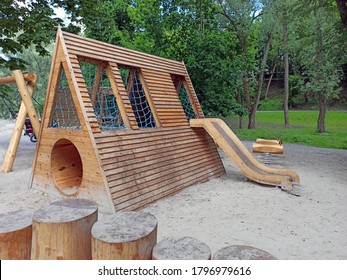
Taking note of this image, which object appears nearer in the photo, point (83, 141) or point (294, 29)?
point (83, 141)

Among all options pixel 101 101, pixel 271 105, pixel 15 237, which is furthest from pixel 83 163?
pixel 271 105

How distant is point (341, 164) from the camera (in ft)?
29.7

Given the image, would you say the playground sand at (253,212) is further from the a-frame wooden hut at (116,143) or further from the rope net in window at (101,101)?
the rope net in window at (101,101)

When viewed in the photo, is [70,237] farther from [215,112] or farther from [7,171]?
[215,112]

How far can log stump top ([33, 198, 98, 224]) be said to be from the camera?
2.01 metres

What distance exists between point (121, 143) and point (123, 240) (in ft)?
10.5

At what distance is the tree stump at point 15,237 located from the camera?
6.27ft

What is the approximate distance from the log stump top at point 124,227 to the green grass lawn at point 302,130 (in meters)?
13.6

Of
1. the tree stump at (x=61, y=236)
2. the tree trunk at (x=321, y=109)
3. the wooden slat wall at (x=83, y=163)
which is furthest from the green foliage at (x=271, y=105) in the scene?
the tree stump at (x=61, y=236)

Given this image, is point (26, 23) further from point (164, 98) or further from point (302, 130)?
point (302, 130)

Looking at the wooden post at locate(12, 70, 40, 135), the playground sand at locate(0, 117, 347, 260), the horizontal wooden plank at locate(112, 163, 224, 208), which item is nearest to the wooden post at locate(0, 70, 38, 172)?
the wooden post at locate(12, 70, 40, 135)
